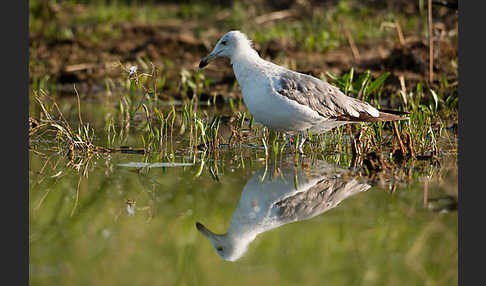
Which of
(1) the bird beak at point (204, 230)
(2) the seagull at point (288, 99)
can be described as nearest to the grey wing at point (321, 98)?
(2) the seagull at point (288, 99)

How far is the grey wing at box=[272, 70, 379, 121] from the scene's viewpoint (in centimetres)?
693

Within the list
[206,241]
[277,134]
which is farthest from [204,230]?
[277,134]

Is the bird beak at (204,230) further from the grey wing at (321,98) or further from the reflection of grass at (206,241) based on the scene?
the grey wing at (321,98)

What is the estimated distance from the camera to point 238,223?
5.03 m

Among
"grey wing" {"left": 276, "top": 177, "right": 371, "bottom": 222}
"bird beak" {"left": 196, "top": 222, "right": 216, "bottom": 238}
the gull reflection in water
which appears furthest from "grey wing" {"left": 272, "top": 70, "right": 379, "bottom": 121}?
"bird beak" {"left": 196, "top": 222, "right": 216, "bottom": 238}

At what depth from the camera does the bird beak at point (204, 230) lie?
15.9 ft

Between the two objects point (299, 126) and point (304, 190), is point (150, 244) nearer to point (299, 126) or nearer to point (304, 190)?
point (304, 190)

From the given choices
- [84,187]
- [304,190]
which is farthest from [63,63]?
[304,190]

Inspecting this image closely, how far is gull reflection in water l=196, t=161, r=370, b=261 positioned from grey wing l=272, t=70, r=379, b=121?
68 centimetres

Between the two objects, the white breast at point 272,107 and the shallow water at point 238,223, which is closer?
the shallow water at point 238,223

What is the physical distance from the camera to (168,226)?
16.2 ft

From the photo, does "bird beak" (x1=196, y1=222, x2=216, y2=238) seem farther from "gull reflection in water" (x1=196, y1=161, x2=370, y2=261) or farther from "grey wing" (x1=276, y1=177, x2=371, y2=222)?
"grey wing" (x1=276, y1=177, x2=371, y2=222)

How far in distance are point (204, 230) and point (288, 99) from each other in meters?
2.29

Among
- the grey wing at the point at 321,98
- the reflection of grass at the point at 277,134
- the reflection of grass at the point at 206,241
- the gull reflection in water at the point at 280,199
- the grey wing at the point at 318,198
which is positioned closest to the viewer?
the reflection of grass at the point at 206,241
